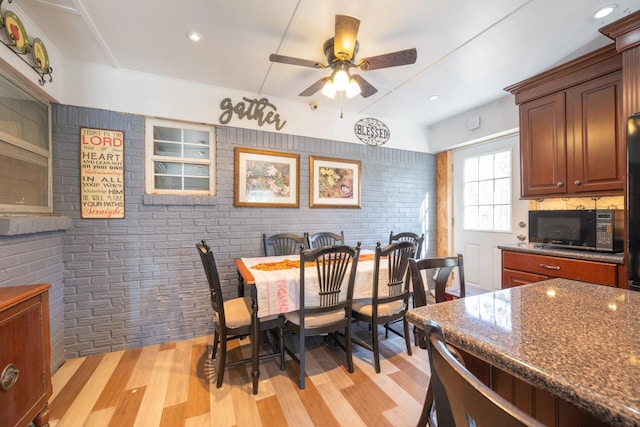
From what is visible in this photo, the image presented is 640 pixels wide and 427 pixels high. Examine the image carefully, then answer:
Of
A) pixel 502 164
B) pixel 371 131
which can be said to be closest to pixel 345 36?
pixel 371 131

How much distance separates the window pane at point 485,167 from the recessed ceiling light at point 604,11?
1.77 metres

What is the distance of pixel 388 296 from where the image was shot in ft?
7.38

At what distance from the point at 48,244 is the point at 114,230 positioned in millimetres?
441

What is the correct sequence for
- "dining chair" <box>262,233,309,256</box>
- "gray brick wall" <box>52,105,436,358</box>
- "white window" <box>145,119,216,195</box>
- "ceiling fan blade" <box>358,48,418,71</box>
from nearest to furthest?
"ceiling fan blade" <box>358,48,418,71</box>, "gray brick wall" <box>52,105,436,358</box>, "white window" <box>145,119,216,195</box>, "dining chair" <box>262,233,309,256</box>

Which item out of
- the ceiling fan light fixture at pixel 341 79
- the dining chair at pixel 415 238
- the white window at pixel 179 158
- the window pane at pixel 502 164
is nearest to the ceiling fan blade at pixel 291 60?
the ceiling fan light fixture at pixel 341 79

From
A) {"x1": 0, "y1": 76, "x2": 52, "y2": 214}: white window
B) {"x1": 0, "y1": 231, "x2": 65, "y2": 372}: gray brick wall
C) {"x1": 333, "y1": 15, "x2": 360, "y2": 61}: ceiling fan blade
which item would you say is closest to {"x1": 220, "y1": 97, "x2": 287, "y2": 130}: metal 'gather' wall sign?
{"x1": 333, "y1": 15, "x2": 360, "y2": 61}: ceiling fan blade

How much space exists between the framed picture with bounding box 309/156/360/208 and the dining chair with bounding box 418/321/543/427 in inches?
110

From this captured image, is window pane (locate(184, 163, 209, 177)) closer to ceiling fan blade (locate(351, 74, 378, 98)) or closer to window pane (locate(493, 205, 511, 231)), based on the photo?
ceiling fan blade (locate(351, 74, 378, 98))

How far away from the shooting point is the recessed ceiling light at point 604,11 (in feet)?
5.80

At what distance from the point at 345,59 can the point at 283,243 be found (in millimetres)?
1979

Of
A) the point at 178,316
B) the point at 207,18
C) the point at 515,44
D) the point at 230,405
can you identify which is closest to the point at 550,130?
the point at 515,44

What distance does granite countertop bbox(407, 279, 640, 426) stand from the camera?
19.6 inches

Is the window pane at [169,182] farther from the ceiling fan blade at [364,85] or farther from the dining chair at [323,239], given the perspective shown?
the ceiling fan blade at [364,85]

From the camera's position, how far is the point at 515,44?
215 cm
